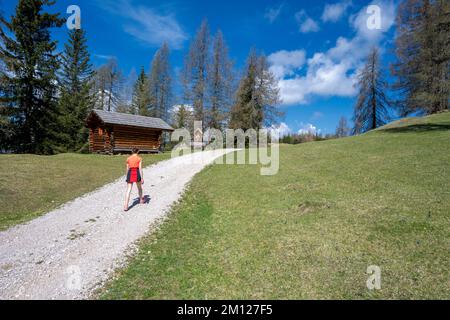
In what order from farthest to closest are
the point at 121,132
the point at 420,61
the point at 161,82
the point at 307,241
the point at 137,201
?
the point at 161,82, the point at 420,61, the point at 121,132, the point at 137,201, the point at 307,241

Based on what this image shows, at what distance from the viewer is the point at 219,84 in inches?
1486

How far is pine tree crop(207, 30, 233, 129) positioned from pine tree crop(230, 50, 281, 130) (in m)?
1.69

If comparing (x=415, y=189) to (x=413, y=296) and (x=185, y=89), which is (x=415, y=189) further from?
(x=185, y=89)

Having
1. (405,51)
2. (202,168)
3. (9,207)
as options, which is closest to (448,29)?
(405,51)

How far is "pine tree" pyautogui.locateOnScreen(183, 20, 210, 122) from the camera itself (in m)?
37.0

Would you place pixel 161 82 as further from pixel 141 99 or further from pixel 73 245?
pixel 73 245

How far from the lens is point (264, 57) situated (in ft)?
129

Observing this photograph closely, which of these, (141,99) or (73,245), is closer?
(73,245)

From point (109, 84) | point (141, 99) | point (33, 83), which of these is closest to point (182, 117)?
point (141, 99)

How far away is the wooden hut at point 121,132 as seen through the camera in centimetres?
2559

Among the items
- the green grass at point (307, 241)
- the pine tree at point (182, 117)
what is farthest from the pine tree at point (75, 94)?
the green grass at point (307, 241)

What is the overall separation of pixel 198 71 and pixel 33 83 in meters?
21.3

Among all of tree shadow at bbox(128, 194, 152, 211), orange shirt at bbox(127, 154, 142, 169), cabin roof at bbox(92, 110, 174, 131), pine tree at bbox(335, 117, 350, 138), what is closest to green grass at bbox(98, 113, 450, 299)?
tree shadow at bbox(128, 194, 152, 211)

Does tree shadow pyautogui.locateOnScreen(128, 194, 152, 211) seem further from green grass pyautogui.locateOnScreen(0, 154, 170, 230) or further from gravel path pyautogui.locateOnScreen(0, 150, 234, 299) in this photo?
green grass pyautogui.locateOnScreen(0, 154, 170, 230)
